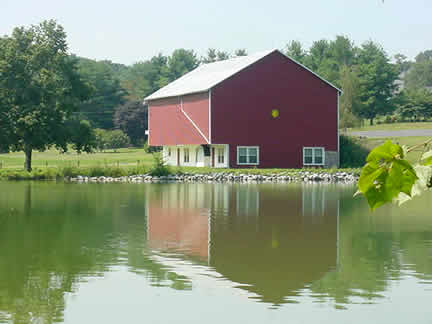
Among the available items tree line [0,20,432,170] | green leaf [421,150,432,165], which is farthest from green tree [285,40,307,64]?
green leaf [421,150,432,165]

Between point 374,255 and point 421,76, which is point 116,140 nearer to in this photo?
point 374,255

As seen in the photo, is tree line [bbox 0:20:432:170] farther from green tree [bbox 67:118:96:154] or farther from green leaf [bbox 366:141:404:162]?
green leaf [bbox 366:141:404:162]

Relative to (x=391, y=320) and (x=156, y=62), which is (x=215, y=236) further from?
(x=156, y=62)

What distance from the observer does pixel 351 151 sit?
175 ft

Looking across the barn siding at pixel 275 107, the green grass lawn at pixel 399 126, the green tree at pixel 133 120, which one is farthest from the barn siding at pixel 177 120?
the green tree at pixel 133 120

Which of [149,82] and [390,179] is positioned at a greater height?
[149,82]

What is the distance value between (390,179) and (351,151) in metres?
52.1

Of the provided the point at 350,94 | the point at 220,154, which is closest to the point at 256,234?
the point at 220,154

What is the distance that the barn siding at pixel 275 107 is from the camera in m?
49.4

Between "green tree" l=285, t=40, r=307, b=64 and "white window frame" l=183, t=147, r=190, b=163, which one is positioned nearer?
"white window frame" l=183, t=147, r=190, b=163

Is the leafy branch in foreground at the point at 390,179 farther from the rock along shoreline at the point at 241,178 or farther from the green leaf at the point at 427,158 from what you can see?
the rock along shoreline at the point at 241,178

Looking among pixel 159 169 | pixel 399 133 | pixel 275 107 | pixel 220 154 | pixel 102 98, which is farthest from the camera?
pixel 102 98

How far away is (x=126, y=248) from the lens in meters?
17.7

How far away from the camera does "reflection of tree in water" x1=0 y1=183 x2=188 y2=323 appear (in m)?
12.2
